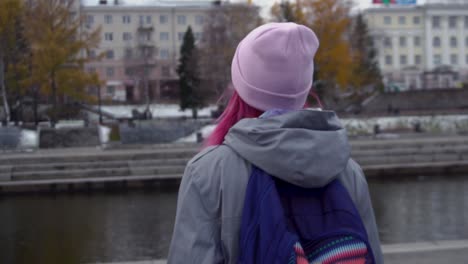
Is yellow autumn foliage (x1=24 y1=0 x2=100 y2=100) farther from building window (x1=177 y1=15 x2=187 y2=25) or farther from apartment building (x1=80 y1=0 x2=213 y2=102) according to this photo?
building window (x1=177 y1=15 x2=187 y2=25)

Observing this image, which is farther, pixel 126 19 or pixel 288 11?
pixel 126 19

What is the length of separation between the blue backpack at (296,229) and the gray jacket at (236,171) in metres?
0.04

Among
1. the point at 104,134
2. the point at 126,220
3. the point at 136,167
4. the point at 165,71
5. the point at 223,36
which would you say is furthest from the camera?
the point at 165,71

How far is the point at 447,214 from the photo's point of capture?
11.9 m

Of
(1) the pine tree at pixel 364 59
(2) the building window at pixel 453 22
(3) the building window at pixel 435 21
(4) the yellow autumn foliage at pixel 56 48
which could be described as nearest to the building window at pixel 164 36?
(1) the pine tree at pixel 364 59

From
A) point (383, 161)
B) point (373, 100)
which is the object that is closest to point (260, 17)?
point (373, 100)

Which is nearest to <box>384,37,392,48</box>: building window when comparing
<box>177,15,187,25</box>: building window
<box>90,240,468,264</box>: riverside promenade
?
<box>177,15,187,25</box>: building window

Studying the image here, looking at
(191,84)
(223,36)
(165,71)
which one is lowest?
(165,71)

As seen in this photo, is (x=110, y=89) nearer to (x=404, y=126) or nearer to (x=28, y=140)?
(x=28, y=140)

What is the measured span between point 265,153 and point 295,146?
97mm

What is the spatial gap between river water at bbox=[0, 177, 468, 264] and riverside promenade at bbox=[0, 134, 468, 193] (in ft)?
1.93

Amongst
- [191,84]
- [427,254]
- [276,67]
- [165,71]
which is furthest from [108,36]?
[276,67]

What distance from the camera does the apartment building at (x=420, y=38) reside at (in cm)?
Result: 9481

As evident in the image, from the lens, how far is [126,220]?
39.9ft
